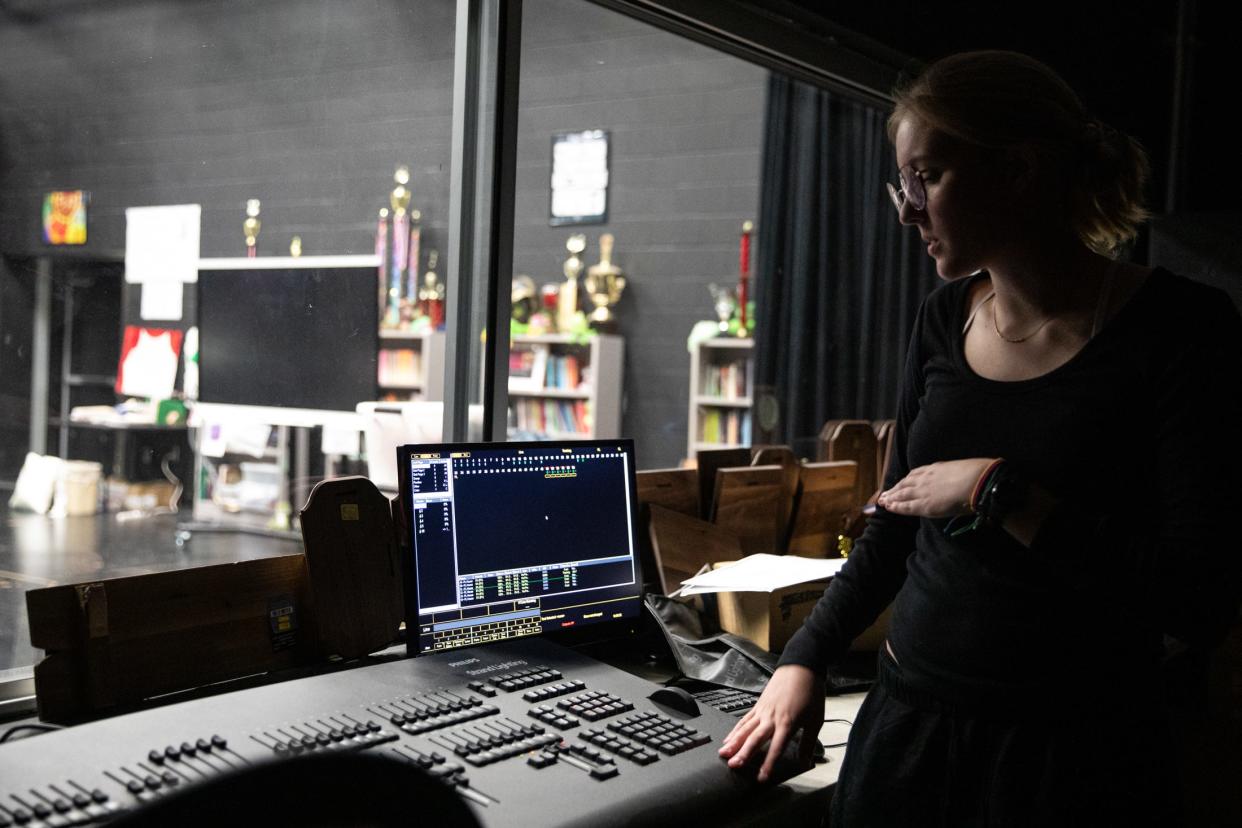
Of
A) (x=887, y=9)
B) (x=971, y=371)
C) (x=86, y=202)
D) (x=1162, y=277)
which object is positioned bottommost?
(x=971, y=371)

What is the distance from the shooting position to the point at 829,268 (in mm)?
5027

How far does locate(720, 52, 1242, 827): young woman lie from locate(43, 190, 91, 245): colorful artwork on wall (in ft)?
5.56

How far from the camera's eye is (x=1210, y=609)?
1.08m

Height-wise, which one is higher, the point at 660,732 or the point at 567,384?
the point at 567,384

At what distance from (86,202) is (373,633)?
1218mm

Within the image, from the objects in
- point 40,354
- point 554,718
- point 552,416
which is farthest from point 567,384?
point 554,718

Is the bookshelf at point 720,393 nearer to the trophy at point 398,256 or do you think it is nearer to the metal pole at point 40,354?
the trophy at point 398,256

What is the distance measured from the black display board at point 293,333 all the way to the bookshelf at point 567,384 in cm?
426

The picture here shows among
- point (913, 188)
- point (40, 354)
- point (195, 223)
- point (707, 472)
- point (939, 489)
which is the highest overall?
point (195, 223)

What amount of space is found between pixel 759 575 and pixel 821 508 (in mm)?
741

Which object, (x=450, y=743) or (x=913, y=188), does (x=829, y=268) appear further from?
(x=450, y=743)

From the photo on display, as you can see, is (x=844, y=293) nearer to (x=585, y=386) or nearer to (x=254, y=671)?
(x=585, y=386)

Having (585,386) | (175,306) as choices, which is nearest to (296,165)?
(175,306)

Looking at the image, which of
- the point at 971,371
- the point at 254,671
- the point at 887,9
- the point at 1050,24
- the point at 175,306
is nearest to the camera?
the point at 971,371
